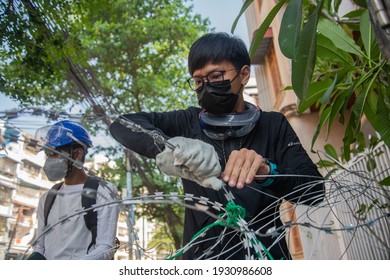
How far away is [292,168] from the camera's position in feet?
3.31

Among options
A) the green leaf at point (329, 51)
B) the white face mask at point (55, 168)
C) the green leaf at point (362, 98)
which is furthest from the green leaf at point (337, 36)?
the white face mask at point (55, 168)

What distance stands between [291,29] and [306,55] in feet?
0.25

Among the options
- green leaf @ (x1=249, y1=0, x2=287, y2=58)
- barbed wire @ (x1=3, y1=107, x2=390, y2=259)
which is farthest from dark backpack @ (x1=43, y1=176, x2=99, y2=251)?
green leaf @ (x1=249, y1=0, x2=287, y2=58)

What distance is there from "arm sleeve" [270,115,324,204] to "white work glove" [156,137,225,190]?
0.25 metres

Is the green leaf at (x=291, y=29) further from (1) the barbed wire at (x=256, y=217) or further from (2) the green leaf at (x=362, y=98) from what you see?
(2) the green leaf at (x=362, y=98)

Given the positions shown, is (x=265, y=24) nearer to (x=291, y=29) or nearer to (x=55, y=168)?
(x=291, y=29)

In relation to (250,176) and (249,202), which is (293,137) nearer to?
(249,202)

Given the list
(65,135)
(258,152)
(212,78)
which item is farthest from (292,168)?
(65,135)

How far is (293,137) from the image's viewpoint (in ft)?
3.76

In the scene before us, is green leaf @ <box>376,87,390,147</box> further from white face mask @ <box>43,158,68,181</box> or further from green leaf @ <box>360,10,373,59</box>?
white face mask @ <box>43,158,68,181</box>

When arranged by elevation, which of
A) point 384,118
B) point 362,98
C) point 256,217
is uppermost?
point 362,98

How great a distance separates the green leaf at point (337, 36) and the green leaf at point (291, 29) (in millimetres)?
561

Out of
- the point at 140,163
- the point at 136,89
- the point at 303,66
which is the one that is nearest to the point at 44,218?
the point at 303,66
